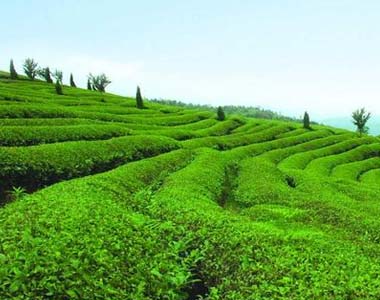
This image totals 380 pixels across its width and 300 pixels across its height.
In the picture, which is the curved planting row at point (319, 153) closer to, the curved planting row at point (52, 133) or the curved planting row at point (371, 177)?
the curved planting row at point (371, 177)

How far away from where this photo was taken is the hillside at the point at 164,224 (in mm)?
12055

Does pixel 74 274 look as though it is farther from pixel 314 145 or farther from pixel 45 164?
pixel 314 145

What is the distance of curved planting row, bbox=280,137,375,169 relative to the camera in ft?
174

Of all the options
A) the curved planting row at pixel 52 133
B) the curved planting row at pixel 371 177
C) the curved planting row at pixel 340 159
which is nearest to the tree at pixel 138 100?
the curved planting row at pixel 340 159

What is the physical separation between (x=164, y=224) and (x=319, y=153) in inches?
1944

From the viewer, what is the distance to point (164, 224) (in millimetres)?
18281

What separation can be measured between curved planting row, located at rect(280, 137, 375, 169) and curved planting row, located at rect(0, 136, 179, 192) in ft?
63.2

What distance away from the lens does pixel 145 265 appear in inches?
534

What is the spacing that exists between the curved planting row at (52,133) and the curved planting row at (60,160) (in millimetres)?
3285

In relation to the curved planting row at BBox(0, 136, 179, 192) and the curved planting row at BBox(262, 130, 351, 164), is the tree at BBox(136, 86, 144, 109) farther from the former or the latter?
the curved planting row at BBox(0, 136, 179, 192)

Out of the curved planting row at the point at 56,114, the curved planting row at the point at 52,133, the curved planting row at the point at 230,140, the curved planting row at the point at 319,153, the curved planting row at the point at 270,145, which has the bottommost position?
the curved planting row at the point at 319,153

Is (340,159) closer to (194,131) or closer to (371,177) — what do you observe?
(371,177)

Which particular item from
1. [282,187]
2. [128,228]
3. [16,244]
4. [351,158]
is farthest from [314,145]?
[16,244]

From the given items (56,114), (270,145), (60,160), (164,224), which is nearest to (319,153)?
(270,145)
